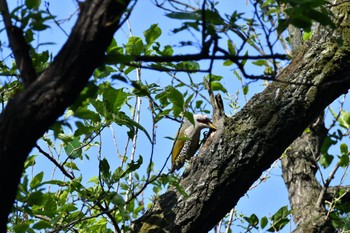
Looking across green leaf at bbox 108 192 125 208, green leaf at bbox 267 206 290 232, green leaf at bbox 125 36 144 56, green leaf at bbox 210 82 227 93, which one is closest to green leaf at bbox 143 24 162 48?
green leaf at bbox 125 36 144 56

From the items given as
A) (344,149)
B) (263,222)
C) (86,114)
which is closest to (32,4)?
(86,114)

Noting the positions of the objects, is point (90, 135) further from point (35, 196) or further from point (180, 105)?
point (35, 196)

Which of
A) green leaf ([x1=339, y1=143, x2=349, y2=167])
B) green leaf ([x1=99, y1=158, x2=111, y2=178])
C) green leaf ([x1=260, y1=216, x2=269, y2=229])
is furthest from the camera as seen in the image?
green leaf ([x1=260, y1=216, x2=269, y2=229])

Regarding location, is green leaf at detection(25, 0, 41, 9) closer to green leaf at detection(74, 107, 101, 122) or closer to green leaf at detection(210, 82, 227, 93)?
green leaf at detection(74, 107, 101, 122)

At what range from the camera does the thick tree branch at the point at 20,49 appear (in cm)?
193

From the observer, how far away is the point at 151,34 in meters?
3.56

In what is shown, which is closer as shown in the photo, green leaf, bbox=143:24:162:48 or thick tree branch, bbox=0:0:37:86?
thick tree branch, bbox=0:0:37:86

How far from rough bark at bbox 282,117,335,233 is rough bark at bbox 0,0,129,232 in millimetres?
4192

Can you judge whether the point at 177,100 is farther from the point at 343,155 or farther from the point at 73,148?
the point at 343,155

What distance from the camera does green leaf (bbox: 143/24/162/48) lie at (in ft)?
11.7

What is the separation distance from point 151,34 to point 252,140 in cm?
73

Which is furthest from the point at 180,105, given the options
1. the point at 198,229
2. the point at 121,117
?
the point at 198,229

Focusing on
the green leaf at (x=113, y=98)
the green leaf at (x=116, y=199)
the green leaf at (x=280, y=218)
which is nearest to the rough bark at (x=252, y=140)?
the green leaf at (x=116, y=199)

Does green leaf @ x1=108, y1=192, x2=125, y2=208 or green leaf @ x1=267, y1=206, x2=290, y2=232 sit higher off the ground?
green leaf @ x1=267, y1=206, x2=290, y2=232
